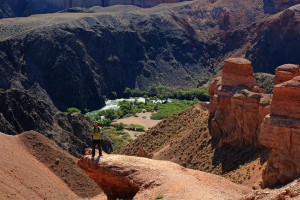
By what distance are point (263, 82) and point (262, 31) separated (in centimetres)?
2511

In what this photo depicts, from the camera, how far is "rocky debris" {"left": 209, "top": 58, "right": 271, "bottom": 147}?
3759 cm

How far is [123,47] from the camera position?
4481 inches

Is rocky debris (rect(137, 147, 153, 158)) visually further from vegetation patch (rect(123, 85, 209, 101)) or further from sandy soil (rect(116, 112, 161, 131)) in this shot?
vegetation patch (rect(123, 85, 209, 101))

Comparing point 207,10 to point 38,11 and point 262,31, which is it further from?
point 38,11

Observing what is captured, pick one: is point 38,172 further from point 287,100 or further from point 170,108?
point 170,108

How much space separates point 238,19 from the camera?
121 m

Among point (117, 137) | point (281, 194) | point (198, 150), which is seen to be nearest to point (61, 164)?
point (198, 150)

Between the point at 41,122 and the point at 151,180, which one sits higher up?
the point at 151,180

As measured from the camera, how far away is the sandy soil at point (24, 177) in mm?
32156

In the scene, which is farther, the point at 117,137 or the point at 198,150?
the point at 117,137

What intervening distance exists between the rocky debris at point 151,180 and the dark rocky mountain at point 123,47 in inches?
2310

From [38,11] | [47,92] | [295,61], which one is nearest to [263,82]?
[295,61]

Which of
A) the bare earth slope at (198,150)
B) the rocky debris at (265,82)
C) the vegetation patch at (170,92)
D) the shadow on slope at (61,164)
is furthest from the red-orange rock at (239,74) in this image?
the vegetation patch at (170,92)

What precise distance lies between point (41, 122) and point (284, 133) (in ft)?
96.8
